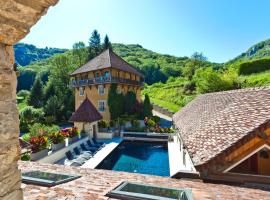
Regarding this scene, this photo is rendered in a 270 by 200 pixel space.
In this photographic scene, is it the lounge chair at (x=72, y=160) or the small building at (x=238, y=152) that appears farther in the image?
the lounge chair at (x=72, y=160)

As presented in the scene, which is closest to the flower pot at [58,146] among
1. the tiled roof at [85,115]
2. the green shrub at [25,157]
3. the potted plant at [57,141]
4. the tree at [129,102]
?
the potted plant at [57,141]

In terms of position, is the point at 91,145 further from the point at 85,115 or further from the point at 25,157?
the point at 25,157

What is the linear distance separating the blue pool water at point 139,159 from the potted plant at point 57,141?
3.84 meters

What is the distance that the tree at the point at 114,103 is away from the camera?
28.9 meters

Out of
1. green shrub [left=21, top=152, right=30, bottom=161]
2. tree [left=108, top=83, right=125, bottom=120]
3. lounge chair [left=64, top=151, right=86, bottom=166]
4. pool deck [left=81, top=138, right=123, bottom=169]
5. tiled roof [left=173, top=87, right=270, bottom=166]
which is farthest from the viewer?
tree [left=108, top=83, right=125, bottom=120]

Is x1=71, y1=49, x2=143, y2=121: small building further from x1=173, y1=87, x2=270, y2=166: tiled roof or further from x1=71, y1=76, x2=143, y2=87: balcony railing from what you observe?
x1=173, y1=87, x2=270, y2=166: tiled roof

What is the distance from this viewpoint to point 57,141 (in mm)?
16219

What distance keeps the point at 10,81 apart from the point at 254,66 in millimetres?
36141

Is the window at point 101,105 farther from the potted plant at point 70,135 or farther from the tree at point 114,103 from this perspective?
the potted plant at point 70,135

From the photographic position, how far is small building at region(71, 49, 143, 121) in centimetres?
2969

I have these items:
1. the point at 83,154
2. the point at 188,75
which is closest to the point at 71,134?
the point at 83,154

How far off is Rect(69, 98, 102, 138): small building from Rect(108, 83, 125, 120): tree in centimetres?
535

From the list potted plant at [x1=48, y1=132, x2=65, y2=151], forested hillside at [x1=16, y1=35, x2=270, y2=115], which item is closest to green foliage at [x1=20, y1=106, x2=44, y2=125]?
forested hillside at [x1=16, y1=35, x2=270, y2=115]

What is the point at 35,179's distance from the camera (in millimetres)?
5141
